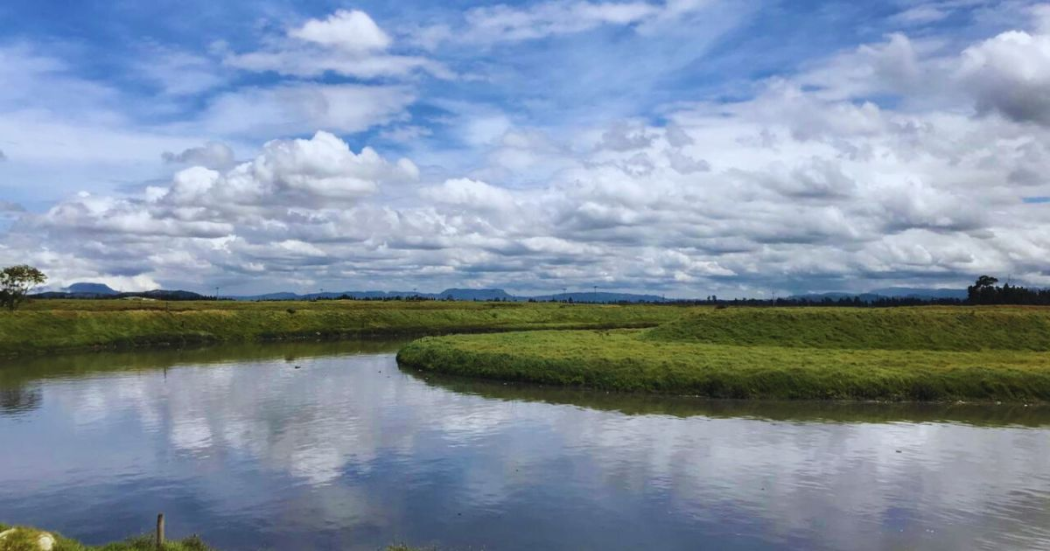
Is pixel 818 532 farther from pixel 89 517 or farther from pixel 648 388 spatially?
pixel 648 388

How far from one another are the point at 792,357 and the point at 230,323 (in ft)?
285

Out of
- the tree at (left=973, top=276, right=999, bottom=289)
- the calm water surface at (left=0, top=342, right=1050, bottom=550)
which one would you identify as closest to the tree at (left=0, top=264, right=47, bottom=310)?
the calm water surface at (left=0, top=342, right=1050, bottom=550)

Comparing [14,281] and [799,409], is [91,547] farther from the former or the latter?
[14,281]

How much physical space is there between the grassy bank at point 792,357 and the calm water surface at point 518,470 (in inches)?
117

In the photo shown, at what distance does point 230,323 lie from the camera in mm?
107562

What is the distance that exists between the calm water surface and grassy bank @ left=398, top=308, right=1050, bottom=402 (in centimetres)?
296

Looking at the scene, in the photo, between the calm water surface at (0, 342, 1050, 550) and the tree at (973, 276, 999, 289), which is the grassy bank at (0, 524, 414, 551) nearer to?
the calm water surface at (0, 342, 1050, 550)

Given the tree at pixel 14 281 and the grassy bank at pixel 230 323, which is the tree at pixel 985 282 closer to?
the grassy bank at pixel 230 323

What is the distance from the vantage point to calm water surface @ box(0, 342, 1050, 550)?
22.8m

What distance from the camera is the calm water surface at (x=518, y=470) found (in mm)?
22844

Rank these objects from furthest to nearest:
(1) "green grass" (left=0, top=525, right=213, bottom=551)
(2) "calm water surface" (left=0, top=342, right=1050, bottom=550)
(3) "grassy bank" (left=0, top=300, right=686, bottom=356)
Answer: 1. (3) "grassy bank" (left=0, top=300, right=686, bottom=356)
2. (2) "calm water surface" (left=0, top=342, right=1050, bottom=550)
3. (1) "green grass" (left=0, top=525, right=213, bottom=551)

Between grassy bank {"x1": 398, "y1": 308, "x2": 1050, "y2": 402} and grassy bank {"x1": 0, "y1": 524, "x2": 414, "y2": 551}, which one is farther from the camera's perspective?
grassy bank {"x1": 398, "y1": 308, "x2": 1050, "y2": 402}

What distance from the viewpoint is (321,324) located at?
11731 cm

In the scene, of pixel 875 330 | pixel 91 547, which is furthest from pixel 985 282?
pixel 91 547
